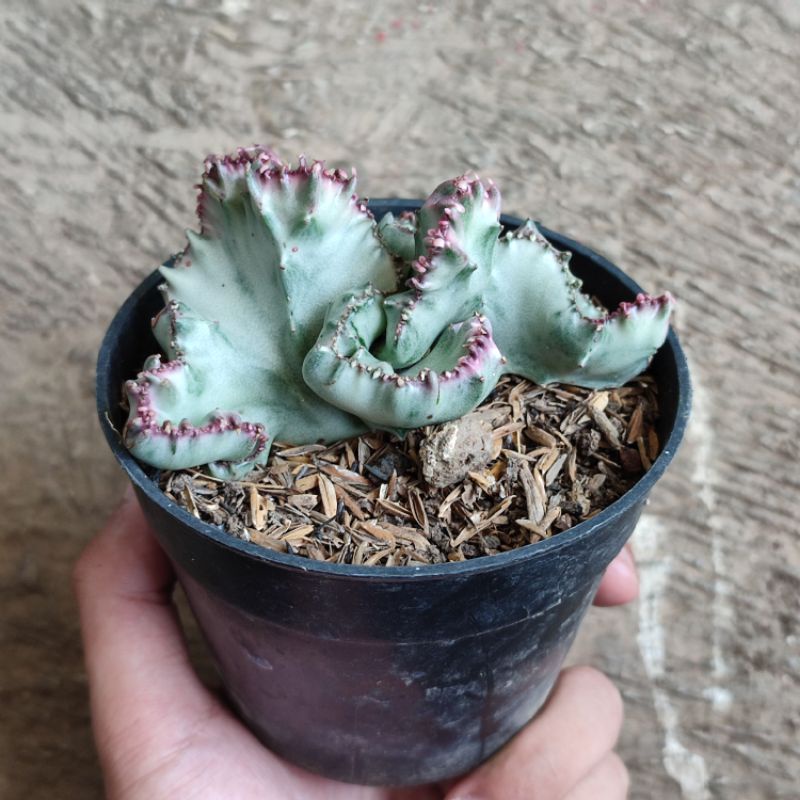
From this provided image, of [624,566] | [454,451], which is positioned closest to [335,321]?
[454,451]

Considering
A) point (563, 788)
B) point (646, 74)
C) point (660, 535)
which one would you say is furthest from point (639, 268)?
point (563, 788)

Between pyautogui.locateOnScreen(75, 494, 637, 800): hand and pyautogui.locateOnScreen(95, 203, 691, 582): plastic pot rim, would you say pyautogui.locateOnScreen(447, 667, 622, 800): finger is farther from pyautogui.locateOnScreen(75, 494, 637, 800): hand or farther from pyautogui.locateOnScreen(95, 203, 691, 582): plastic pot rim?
pyautogui.locateOnScreen(95, 203, 691, 582): plastic pot rim

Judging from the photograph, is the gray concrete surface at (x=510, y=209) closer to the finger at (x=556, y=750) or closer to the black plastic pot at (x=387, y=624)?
the finger at (x=556, y=750)

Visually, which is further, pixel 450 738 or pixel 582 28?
pixel 582 28

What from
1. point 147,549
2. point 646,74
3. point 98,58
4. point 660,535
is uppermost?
point 646,74

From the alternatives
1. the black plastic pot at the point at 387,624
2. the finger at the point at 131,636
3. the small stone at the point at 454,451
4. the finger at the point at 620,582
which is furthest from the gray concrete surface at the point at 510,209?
the small stone at the point at 454,451

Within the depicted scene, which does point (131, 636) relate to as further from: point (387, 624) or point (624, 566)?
point (624, 566)

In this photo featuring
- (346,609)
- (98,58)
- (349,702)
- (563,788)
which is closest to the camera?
(346,609)

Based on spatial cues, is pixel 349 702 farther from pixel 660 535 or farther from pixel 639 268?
pixel 639 268
